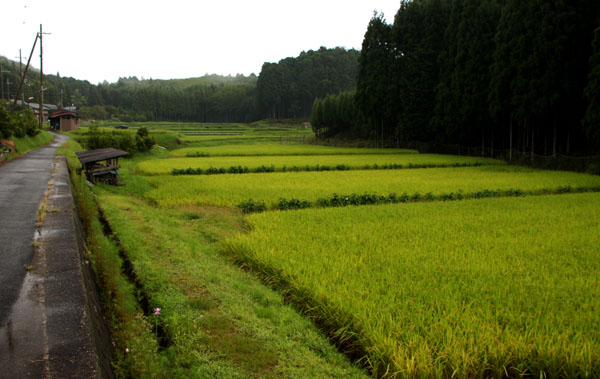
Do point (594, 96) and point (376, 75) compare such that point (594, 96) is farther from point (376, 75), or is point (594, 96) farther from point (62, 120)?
point (62, 120)

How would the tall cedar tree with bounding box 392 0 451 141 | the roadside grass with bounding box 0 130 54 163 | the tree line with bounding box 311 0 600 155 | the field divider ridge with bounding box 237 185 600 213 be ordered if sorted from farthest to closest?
the tall cedar tree with bounding box 392 0 451 141 → the tree line with bounding box 311 0 600 155 → the roadside grass with bounding box 0 130 54 163 → the field divider ridge with bounding box 237 185 600 213

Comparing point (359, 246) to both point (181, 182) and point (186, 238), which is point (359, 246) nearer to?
point (186, 238)

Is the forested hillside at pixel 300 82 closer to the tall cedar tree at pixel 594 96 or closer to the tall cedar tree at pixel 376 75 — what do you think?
the tall cedar tree at pixel 376 75

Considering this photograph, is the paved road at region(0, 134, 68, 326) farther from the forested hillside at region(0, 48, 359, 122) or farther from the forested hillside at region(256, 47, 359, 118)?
the forested hillside at region(256, 47, 359, 118)

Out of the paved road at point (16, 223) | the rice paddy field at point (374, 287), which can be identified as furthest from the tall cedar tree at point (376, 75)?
the paved road at point (16, 223)

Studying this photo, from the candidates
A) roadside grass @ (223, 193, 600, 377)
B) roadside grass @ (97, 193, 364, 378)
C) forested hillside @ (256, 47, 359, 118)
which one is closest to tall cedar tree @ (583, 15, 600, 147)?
roadside grass @ (223, 193, 600, 377)

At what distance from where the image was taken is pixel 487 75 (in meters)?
25.9

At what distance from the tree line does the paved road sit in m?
20.0

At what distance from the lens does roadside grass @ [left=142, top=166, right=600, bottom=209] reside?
42.5 ft

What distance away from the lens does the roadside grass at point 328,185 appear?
13.0 metres

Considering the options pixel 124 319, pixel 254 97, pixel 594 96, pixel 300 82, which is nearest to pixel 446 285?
pixel 124 319

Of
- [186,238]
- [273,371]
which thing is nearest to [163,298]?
[273,371]

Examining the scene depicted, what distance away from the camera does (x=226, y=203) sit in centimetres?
1202

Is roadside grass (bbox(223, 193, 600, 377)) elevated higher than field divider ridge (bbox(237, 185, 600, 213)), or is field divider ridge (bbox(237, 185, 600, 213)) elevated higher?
field divider ridge (bbox(237, 185, 600, 213))
